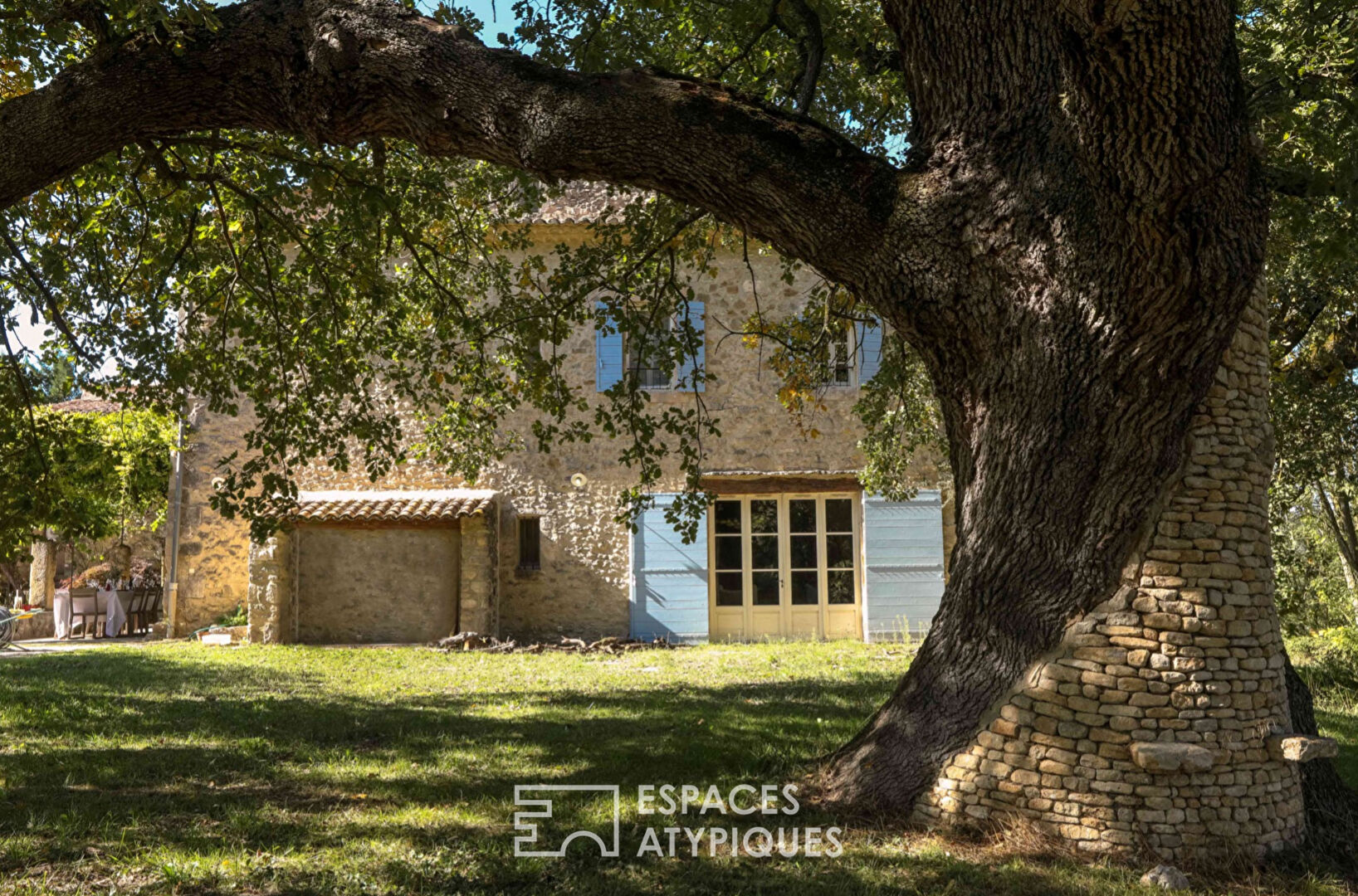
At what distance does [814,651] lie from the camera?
39.4ft

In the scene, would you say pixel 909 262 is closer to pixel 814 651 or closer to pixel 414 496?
pixel 814 651

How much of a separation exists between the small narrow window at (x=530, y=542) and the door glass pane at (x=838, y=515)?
11.4 ft

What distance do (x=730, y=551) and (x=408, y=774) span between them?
8517 mm

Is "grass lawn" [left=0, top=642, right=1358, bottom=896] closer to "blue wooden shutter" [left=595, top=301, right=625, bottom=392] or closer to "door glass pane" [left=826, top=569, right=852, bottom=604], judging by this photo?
"door glass pane" [left=826, top=569, right=852, bottom=604]

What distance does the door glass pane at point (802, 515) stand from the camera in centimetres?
1362

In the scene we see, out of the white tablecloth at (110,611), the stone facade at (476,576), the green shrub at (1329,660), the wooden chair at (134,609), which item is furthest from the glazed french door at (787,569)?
the wooden chair at (134,609)

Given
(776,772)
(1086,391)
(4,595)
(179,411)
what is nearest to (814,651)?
(776,772)

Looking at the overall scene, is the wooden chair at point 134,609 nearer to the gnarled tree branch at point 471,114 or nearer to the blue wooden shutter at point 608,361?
the blue wooden shutter at point 608,361

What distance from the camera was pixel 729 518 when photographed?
44.9 ft

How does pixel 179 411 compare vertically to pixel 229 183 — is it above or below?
below

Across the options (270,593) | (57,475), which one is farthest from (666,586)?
(57,475)

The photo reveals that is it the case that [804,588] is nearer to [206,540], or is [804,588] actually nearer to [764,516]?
[764,516]

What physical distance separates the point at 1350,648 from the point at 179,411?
10.7 meters

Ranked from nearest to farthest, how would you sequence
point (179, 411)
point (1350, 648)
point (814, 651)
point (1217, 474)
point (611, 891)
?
point (611, 891) → point (1217, 474) → point (179, 411) → point (1350, 648) → point (814, 651)
